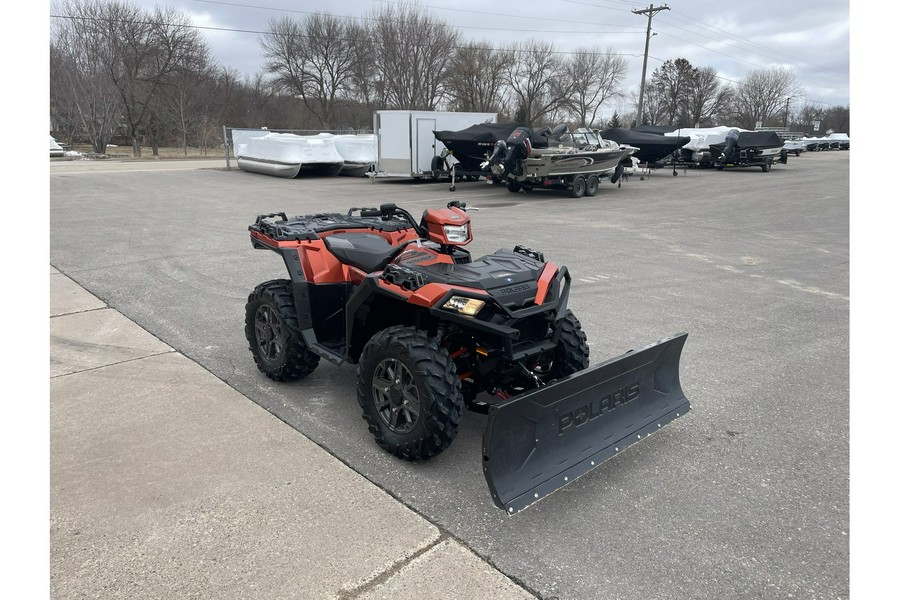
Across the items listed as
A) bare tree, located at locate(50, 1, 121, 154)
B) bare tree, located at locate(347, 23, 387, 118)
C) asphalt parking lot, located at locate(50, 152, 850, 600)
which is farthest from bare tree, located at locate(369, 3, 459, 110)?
asphalt parking lot, located at locate(50, 152, 850, 600)

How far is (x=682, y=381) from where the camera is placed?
4562mm

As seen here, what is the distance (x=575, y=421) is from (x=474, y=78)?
5136cm

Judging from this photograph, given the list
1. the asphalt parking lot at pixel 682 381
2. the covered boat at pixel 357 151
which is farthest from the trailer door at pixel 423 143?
the asphalt parking lot at pixel 682 381

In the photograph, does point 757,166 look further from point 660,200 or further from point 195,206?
point 195,206

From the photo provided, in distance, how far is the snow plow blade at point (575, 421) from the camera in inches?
110

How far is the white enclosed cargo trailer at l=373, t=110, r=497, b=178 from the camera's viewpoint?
2073cm

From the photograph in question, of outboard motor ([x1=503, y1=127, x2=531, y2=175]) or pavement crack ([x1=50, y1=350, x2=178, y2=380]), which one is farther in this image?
outboard motor ([x1=503, y1=127, x2=531, y2=175])

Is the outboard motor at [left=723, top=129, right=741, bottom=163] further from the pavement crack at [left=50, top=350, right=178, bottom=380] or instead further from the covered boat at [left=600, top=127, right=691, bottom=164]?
the pavement crack at [left=50, top=350, right=178, bottom=380]

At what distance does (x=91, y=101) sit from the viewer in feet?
123

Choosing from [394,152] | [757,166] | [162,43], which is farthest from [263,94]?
[757,166]

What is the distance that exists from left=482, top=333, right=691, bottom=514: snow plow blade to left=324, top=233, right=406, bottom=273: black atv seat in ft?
4.55

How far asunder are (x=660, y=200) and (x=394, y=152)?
9154 millimetres

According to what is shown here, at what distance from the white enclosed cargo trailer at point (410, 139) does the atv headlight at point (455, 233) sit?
17979 millimetres

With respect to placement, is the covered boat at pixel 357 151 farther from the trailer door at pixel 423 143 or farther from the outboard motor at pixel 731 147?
the outboard motor at pixel 731 147
